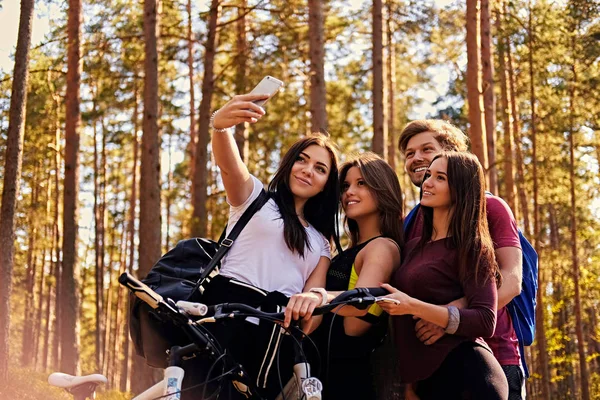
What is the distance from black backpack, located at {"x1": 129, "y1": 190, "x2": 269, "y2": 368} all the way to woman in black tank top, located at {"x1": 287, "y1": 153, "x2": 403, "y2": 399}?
60cm

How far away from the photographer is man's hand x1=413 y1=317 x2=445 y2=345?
361 centimetres

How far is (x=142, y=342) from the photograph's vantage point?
12.1 ft

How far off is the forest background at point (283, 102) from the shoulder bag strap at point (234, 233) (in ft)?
24.2

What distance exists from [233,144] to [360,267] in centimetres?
99

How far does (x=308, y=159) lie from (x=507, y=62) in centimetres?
2591

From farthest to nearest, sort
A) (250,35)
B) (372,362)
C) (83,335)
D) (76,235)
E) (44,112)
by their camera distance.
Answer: (83,335) < (44,112) < (250,35) < (76,235) < (372,362)

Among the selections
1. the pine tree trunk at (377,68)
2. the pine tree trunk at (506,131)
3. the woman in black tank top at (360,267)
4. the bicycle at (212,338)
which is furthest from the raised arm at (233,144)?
the pine tree trunk at (506,131)

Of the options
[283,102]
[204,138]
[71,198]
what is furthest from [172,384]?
[283,102]

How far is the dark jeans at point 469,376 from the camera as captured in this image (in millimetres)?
3518

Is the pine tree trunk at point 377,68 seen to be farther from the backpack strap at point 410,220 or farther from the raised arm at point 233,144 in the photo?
the raised arm at point 233,144

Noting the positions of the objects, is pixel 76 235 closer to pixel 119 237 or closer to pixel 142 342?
pixel 142 342

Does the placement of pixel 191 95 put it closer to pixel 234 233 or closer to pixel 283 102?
pixel 283 102

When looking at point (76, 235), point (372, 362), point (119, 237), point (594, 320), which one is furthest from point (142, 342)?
point (119, 237)

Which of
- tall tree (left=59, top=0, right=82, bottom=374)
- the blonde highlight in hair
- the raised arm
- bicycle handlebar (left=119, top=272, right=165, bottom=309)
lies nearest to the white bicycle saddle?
bicycle handlebar (left=119, top=272, right=165, bottom=309)
